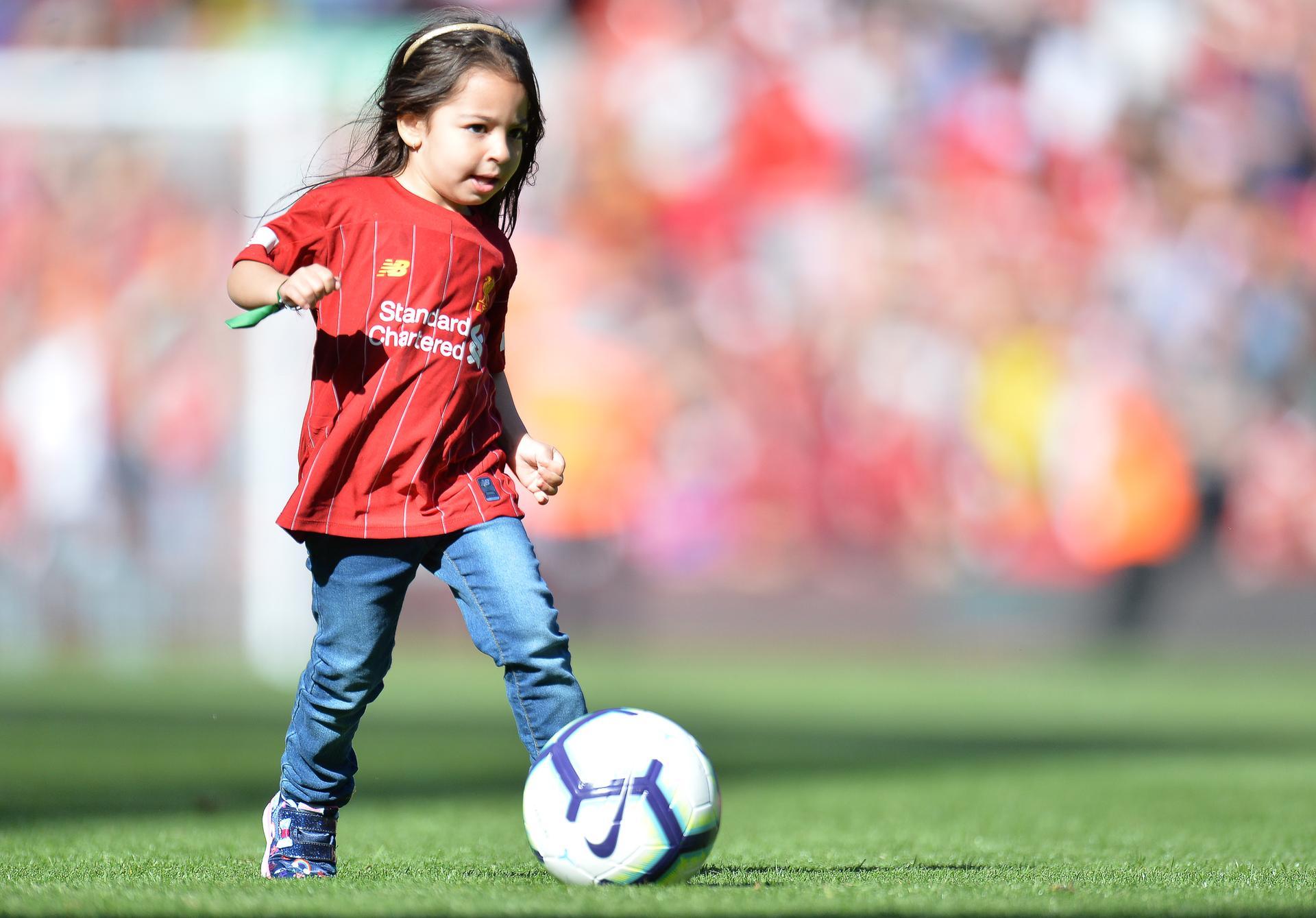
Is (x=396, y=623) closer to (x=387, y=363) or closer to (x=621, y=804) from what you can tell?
(x=387, y=363)

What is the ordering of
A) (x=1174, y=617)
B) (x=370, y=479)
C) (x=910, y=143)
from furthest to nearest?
(x=910, y=143) < (x=1174, y=617) < (x=370, y=479)

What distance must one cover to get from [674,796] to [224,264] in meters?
13.2

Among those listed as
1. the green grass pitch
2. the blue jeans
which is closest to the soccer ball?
the green grass pitch

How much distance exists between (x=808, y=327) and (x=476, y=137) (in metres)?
11.7

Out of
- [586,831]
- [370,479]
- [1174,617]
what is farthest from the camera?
[1174,617]

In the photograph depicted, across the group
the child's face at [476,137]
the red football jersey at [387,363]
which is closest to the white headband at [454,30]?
the child's face at [476,137]

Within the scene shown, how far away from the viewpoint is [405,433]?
11.3 ft

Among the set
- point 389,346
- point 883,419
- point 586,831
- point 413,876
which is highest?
point 389,346

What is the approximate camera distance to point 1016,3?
1549 centimetres

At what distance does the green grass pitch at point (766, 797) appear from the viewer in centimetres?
309

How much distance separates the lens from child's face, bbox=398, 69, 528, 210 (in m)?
3.48

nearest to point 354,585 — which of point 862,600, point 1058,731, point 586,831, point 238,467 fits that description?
point 586,831

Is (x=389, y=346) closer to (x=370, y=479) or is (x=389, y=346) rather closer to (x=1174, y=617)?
(x=370, y=479)

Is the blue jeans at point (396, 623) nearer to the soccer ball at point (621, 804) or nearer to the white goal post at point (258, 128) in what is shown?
the soccer ball at point (621, 804)
